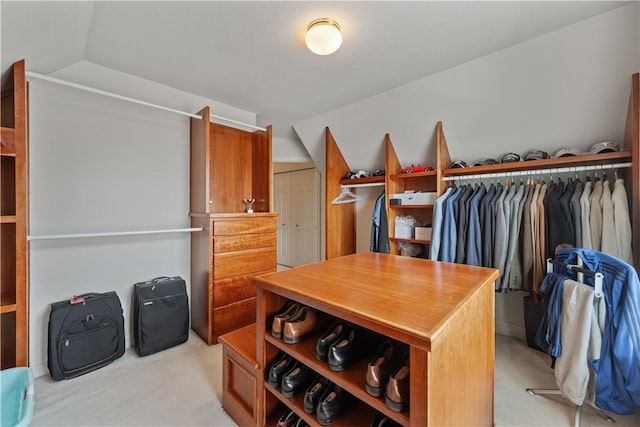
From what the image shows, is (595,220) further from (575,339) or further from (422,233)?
(422,233)

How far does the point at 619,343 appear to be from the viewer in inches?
51.4

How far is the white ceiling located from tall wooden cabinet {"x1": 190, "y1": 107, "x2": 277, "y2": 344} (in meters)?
0.54

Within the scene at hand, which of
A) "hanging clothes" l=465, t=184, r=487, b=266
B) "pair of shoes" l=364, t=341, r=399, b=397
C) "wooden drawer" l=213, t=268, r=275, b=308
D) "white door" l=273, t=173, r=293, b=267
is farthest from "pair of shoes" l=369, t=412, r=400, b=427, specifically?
"white door" l=273, t=173, r=293, b=267

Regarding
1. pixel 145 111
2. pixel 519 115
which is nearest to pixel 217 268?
pixel 145 111

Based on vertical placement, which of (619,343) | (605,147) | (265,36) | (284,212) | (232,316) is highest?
(265,36)

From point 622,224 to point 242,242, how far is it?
289 centimetres

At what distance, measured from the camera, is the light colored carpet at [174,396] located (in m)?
1.52

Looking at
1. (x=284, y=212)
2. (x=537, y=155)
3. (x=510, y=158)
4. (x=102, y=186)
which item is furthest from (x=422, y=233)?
(x=284, y=212)

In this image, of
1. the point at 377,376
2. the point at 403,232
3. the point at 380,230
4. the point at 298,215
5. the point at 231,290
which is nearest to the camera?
the point at 377,376

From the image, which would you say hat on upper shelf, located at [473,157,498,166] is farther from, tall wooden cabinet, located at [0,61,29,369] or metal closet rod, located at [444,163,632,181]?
tall wooden cabinet, located at [0,61,29,369]

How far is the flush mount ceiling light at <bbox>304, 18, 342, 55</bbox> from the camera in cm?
166

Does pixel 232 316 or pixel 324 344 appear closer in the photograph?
pixel 324 344

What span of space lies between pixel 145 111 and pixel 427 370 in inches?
114

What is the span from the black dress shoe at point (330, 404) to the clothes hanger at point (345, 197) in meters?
2.63
